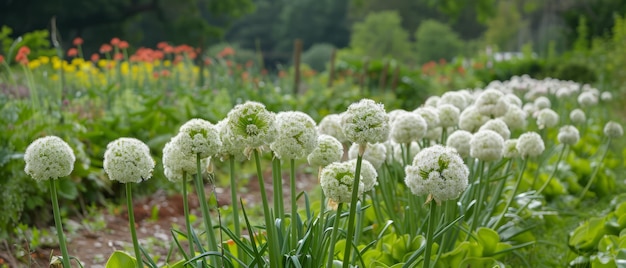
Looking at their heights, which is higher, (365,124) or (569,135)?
(365,124)

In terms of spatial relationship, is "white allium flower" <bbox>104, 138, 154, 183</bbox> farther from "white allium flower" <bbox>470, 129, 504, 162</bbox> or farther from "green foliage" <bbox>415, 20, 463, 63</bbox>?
"green foliage" <bbox>415, 20, 463, 63</bbox>

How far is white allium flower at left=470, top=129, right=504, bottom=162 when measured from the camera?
8.51 feet

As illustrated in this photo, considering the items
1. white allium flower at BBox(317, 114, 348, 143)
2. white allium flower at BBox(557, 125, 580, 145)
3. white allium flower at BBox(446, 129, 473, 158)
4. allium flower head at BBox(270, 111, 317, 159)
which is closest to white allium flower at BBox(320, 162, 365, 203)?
allium flower head at BBox(270, 111, 317, 159)

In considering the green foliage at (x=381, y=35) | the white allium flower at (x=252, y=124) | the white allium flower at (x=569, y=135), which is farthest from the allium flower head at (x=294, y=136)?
the green foliage at (x=381, y=35)

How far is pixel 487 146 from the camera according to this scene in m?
2.60

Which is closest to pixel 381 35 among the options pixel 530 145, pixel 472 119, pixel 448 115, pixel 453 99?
pixel 453 99

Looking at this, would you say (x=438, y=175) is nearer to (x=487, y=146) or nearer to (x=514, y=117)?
(x=487, y=146)

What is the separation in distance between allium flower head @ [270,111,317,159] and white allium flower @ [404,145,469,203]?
0.98ft

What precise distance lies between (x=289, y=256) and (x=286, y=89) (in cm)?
795

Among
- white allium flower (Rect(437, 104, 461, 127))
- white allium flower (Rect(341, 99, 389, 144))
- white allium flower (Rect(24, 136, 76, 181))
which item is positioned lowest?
white allium flower (Rect(437, 104, 461, 127))

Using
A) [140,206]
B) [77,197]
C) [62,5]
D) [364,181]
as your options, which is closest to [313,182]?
[140,206]

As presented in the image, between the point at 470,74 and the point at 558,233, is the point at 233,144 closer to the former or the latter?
the point at 558,233

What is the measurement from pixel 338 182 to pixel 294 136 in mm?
179

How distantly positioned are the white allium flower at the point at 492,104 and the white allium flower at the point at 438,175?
1.51m
